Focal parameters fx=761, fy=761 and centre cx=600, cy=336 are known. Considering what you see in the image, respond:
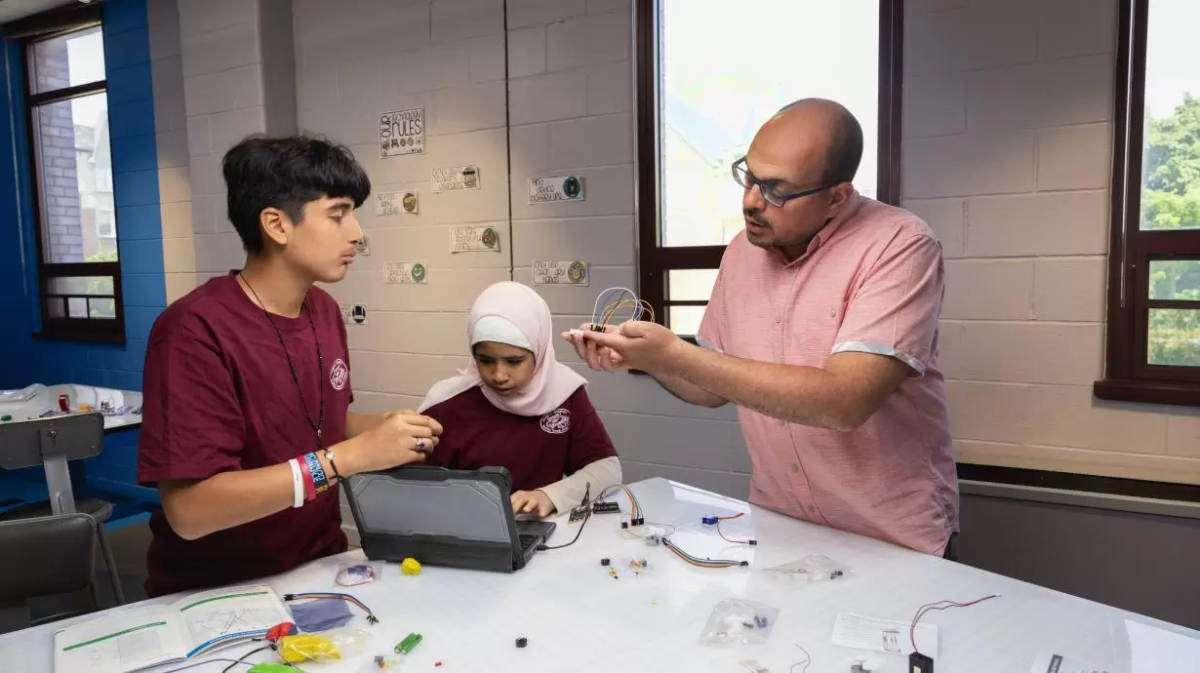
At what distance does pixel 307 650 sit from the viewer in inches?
45.5

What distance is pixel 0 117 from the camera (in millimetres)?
5383

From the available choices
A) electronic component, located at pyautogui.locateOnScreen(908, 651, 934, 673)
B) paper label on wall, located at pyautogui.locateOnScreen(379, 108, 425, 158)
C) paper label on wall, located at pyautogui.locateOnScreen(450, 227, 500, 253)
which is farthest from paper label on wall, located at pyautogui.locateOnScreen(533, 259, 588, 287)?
electronic component, located at pyautogui.locateOnScreen(908, 651, 934, 673)

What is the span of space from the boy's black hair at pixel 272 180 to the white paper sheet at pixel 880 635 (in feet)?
4.18

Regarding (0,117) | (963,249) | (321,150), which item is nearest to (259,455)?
(321,150)

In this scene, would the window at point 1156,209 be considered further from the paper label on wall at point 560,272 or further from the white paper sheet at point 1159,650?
the paper label on wall at point 560,272

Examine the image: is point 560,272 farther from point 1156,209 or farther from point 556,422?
point 1156,209

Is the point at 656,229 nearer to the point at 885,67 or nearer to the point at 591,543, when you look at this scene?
the point at 885,67

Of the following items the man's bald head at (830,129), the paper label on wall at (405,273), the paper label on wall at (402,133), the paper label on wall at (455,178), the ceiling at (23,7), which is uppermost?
the ceiling at (23,7)

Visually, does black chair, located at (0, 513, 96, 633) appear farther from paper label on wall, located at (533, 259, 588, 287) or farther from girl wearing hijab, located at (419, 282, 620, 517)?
paper label on wall, located at (533, 259, 588, 287)

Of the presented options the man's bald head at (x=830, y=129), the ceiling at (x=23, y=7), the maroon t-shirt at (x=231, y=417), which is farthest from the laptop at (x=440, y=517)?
the ceiling at (x=23, y=7)

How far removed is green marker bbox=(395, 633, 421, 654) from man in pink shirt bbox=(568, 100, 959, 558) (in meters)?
0.62

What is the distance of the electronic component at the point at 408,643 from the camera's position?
118cm

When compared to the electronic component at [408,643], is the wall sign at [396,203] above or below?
above

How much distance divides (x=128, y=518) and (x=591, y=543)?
2681mm
